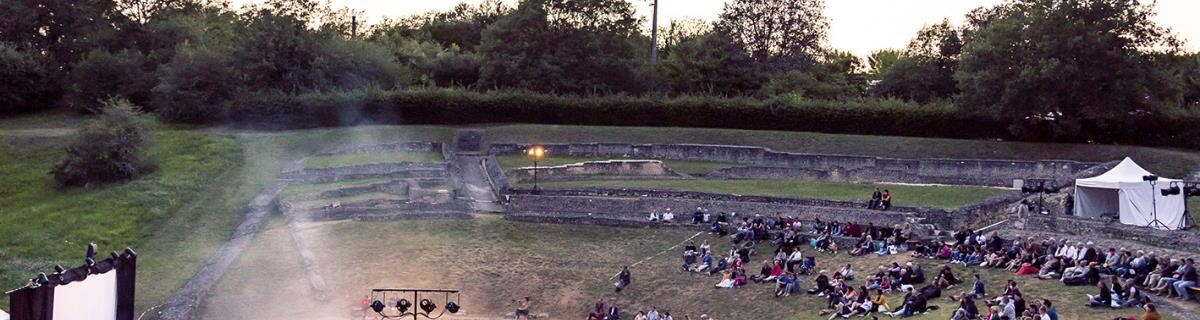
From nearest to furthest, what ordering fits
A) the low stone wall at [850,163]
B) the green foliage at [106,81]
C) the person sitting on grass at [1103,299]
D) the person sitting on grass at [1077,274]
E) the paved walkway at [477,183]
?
the person sitting on grass at [1103,299], the person sitting on grass at [1077,274], the paved walkway at [477,183], the low stone wall at [850,163], the green foliage at [106,81]

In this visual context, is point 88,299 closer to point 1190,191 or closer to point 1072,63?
point 1190,191

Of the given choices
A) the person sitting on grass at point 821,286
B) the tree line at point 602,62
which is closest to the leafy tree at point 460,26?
the tree line at point 602,62

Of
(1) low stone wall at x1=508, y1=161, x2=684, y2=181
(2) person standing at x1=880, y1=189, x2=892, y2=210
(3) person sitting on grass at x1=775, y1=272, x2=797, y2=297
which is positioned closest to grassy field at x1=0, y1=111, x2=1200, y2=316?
(1) low stone wall at x1=508, y1=161, x2=684, y2=181

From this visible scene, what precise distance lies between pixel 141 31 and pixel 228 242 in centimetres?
4191

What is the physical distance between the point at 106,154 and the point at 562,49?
94.8 ft

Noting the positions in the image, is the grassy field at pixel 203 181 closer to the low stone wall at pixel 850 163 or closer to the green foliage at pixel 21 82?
the green foliage at pixel 21 82

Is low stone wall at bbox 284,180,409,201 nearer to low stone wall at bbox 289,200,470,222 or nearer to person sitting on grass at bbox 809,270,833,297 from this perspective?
low stone wall at bbox 289,200,470,222

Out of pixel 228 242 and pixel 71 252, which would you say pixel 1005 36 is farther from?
pixel 71 252

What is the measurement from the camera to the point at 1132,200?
42094 millimetres

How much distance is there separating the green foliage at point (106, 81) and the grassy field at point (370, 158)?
20.5 meters

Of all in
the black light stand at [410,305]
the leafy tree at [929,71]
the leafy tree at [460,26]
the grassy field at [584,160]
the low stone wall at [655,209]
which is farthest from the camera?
the leafy tree at [460,26]

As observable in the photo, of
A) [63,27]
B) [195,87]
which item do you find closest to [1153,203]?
[195,87]

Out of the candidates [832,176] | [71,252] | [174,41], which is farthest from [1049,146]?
[174,41]

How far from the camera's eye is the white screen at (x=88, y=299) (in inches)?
1086
